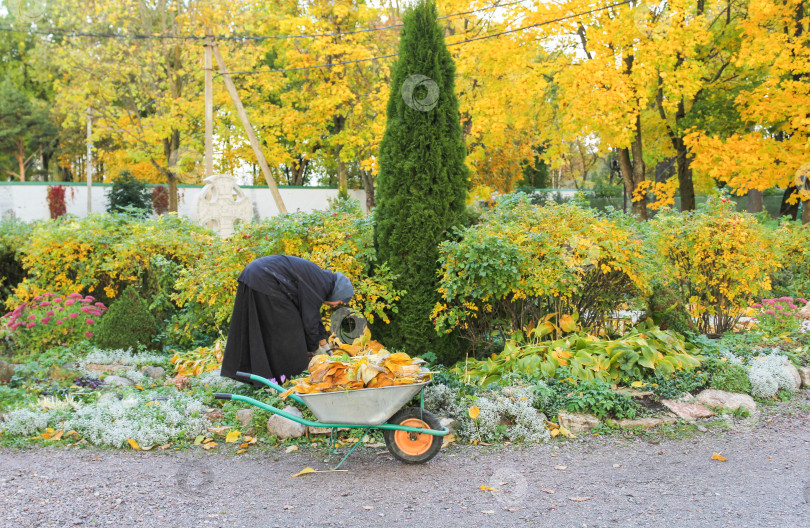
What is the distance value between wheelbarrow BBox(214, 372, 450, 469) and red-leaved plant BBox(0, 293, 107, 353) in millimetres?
4019

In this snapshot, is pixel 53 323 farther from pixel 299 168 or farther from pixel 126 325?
pixel 299 168

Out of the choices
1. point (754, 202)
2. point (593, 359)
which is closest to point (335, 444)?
point (593, 359)

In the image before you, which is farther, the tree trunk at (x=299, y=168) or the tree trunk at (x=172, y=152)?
the tree trunk at (x=299, y=168)

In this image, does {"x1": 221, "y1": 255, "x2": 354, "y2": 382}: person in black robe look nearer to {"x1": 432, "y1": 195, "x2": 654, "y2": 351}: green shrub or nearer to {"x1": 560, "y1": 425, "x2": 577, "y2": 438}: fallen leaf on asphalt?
{"x1": 432, "y1": 195, "x2": 654, "y2": 351}: green shrub

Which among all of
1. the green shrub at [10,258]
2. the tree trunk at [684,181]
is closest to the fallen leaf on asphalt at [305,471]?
the green shrub at [10,258]

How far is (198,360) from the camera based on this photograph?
6.27m

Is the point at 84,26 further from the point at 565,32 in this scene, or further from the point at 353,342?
the point at 353,342

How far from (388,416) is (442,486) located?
0.52 m

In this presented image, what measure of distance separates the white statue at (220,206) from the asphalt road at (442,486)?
914 centimetres

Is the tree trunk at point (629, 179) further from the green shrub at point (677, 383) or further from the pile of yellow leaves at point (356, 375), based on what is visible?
the pile of yellow leaves at point (356, 375)

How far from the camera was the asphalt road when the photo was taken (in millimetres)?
3238

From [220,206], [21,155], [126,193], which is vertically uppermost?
[21,155]

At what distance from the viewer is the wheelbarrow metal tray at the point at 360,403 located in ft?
12.3

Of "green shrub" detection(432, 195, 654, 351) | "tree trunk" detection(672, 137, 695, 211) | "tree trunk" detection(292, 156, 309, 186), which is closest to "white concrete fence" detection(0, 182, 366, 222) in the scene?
"tree trunk" detection(292, 156, 309, 186)
